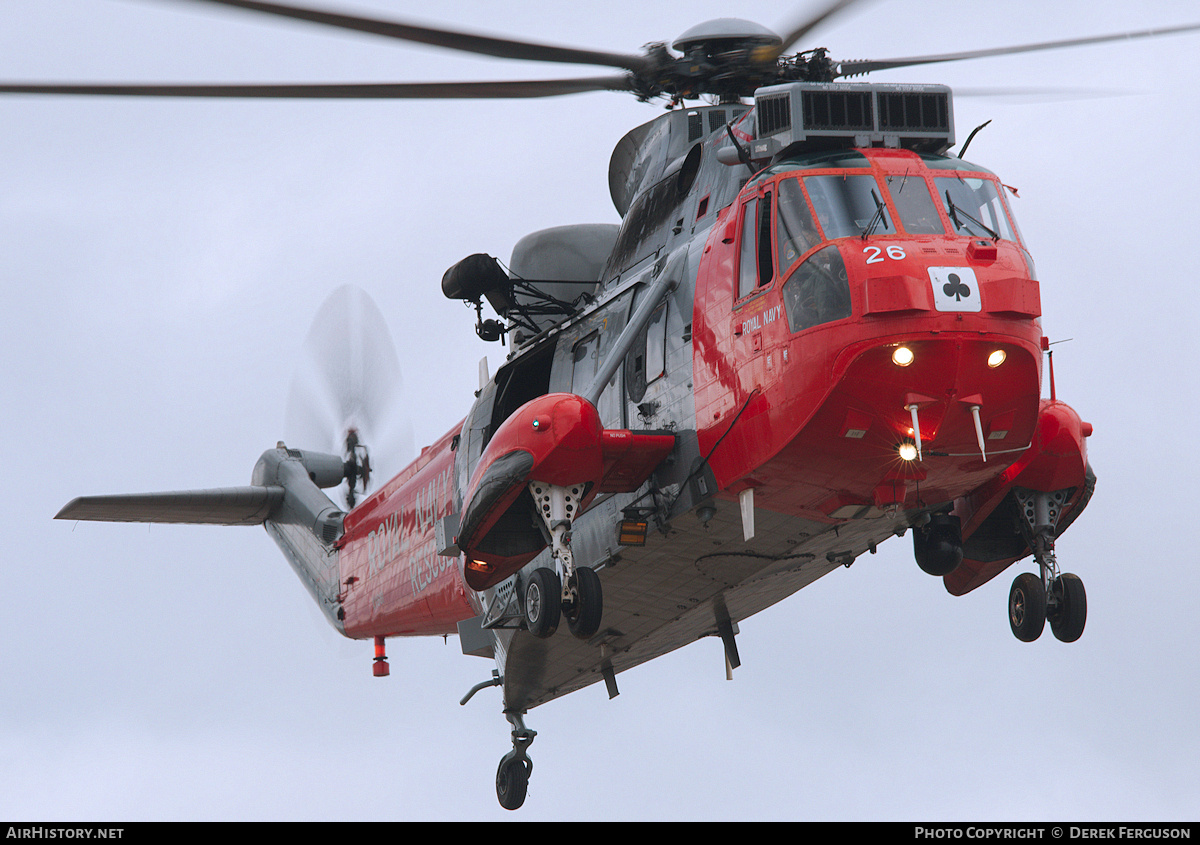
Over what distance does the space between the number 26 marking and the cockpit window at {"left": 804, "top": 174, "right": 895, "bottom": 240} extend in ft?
0.97

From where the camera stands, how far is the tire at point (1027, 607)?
16750 millimetres

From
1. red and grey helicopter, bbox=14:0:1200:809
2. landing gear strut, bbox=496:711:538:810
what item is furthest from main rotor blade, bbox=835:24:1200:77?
landing gear strut, bbox=496:711:538:810

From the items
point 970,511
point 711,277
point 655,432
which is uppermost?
point 711,277

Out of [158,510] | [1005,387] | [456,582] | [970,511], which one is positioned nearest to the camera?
[1005,387]

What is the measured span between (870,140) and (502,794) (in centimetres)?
1226

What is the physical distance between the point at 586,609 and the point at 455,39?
5727mm

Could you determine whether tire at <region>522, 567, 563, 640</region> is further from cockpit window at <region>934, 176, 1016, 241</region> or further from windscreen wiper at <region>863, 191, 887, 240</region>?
cockpit window at <region>934, 176, 1016, 241</region>

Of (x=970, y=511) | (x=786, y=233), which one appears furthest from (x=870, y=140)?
(x=970, y=511)

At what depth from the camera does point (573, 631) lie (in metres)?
15.8

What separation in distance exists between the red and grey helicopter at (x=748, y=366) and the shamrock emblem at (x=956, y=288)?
4 cm

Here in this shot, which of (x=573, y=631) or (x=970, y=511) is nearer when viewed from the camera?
(x=573, y=631)

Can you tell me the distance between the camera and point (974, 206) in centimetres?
1494

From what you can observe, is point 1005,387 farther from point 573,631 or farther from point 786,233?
point 573,631

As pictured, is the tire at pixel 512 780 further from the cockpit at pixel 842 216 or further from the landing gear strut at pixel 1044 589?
the cockpit at pixel 842 216
